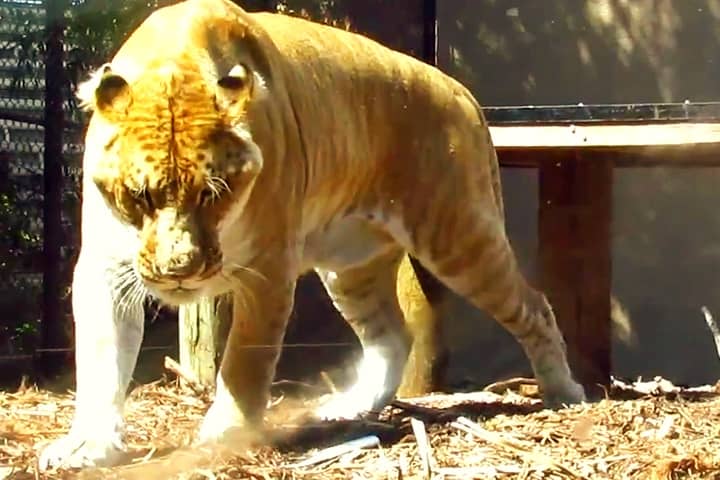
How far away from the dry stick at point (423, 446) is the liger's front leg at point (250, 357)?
1.46ft

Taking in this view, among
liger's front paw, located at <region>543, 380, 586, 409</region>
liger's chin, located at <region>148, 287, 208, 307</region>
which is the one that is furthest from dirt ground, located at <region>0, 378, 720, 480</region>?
liger's chin, located at <region>148, 287, 208, 307</region>

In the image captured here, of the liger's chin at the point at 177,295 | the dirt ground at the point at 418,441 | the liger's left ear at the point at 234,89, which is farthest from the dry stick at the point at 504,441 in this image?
the liger's left ear at the point at 234,89

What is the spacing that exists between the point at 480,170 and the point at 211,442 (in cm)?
167

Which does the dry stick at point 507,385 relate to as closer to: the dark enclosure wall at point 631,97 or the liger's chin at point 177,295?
the dark enclosure wall at point 631,97

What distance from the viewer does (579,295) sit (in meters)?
5.91

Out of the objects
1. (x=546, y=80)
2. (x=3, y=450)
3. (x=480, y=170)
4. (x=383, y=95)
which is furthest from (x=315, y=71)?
(x=546, y=80)

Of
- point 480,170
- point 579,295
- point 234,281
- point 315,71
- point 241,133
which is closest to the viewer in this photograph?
point 241,133

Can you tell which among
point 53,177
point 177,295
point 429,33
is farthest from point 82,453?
point 429,33

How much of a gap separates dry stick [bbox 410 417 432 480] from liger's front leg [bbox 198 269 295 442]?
445mm

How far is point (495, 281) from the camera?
5.19 metres

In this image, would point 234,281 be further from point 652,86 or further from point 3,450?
point 652,86

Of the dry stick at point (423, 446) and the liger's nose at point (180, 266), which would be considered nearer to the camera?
the liger's nose at point (180, 266)

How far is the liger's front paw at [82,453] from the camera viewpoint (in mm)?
3678

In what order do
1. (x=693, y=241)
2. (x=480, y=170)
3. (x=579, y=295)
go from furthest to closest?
(x=693, y=241), (x=579, y=295), (x=480, y=170)
